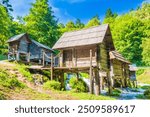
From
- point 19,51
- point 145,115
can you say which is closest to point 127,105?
point 145,115

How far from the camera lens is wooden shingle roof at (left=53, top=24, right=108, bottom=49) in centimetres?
2522

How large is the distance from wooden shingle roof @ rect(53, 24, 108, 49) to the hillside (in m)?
4.81

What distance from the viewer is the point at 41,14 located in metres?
53.4

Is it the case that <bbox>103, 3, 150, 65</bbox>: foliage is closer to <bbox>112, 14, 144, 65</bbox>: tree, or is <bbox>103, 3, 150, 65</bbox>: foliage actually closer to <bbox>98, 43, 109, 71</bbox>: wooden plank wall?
<bbox>112, 14, 144, 65</bbox>: tree

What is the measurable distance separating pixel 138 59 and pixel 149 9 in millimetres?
25053

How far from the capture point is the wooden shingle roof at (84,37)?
25222 mm

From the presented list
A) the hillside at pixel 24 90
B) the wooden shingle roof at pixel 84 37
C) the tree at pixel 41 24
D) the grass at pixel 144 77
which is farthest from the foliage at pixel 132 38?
the hillside at pixel 24 90

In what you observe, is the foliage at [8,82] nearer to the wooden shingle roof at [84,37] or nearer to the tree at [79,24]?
the wooden shingle roof at [84,37]

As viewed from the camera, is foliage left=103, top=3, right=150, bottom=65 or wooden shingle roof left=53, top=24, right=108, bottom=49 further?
foliage left=103, top=3, right=150, bottom=65

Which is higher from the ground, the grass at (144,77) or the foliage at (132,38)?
the foliage at (132,38)

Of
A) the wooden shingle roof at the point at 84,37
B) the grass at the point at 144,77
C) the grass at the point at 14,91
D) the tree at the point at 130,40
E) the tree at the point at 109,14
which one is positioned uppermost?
the tree at the point at 109,14

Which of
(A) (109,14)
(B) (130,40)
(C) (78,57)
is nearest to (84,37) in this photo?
(C) (78,57)

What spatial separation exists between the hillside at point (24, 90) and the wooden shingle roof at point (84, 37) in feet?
15.8

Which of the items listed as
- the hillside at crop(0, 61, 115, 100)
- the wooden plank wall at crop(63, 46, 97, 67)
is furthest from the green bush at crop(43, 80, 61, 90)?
the wooden plank wall at crop(63, 46, 97, 67)
